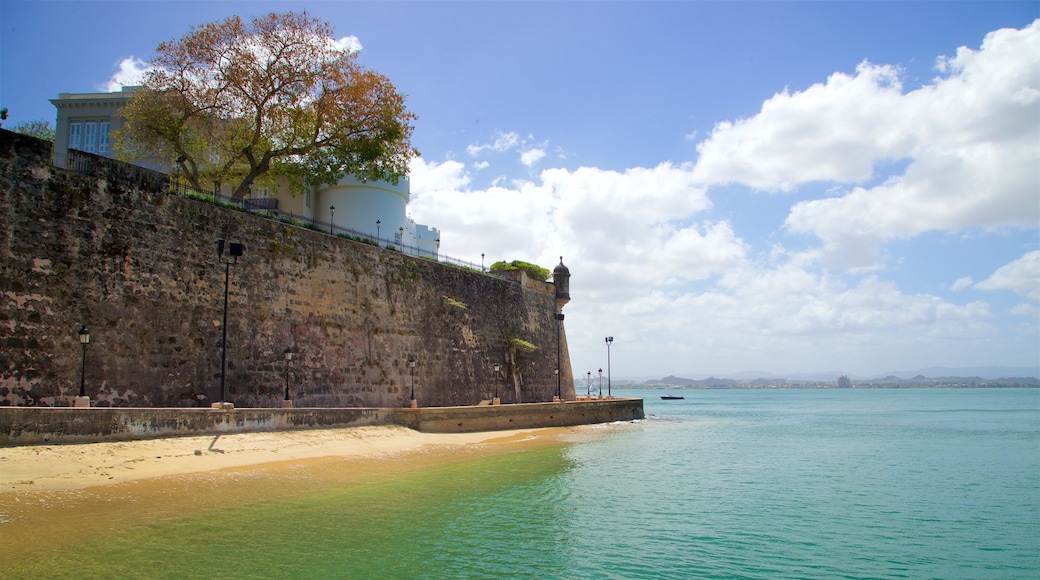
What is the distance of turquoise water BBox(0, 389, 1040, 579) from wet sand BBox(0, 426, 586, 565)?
27.9 inches

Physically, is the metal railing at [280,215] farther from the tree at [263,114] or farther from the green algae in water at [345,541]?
the green algae in water at [345,541]

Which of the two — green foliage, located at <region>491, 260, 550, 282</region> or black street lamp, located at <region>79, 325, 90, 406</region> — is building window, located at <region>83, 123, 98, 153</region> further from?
black street lamp, located at <region>79, 325, 90, 406</region>

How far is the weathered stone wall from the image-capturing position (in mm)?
16031

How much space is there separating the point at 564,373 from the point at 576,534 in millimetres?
29727

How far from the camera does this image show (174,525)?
10.7 meters

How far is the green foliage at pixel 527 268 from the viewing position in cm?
3859

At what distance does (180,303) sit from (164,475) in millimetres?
6456

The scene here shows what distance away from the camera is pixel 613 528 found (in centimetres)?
1258

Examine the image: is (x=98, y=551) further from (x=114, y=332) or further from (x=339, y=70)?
(x=339, y=70)

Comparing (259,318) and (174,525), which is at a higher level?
(259,318)

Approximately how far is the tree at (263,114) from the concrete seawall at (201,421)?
9303mm

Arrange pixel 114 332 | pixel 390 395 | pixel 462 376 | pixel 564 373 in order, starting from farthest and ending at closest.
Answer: pixel 564 373
pixel 462 376
pixel 390 395
pixel 114 332

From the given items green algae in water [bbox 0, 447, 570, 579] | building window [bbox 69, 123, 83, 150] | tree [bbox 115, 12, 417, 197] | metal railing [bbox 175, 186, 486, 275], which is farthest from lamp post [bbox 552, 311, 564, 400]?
building window [bbox 69, 123, 83, 150]

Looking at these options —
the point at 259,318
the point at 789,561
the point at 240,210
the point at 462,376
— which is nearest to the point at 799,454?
the point at 462,376
